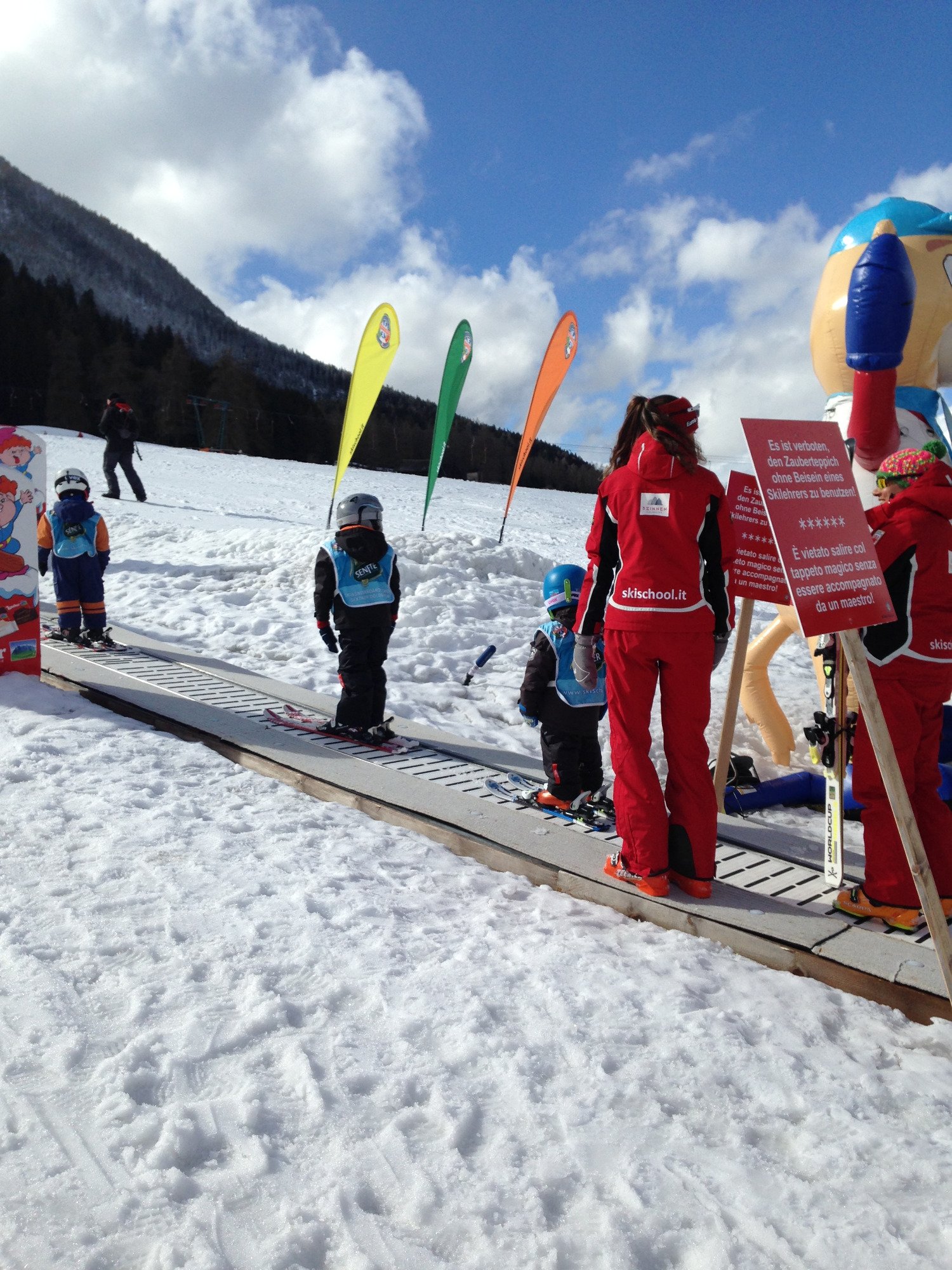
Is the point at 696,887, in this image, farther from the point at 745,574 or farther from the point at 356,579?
the point at 356,579

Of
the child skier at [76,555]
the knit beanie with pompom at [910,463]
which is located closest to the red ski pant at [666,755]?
the knit beanie with pompom at [910,463]

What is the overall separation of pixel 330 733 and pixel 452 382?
761cm

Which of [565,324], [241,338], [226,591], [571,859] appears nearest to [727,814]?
[571,859]

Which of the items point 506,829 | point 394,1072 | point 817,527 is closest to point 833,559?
point 817,527

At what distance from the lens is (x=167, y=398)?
45062 mm

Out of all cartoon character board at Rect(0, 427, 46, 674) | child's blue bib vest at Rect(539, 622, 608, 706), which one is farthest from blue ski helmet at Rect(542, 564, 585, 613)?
cartoon character board at Rect(0, 427, 46, 674)

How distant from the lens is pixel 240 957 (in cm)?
280

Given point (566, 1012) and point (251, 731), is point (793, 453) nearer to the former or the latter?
point (566, 1012)

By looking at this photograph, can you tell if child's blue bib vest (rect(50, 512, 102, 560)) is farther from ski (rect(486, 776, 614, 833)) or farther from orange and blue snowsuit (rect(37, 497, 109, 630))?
ski (rect(486, 776, 614, 833))

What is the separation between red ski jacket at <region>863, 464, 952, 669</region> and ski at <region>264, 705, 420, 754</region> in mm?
3093

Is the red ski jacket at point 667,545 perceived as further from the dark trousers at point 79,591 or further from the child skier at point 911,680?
the dark trousers at point 79,591

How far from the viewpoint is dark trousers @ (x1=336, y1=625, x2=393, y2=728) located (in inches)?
217

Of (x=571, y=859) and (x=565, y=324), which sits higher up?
(x=565, y=324)

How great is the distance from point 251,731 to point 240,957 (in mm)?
2662
